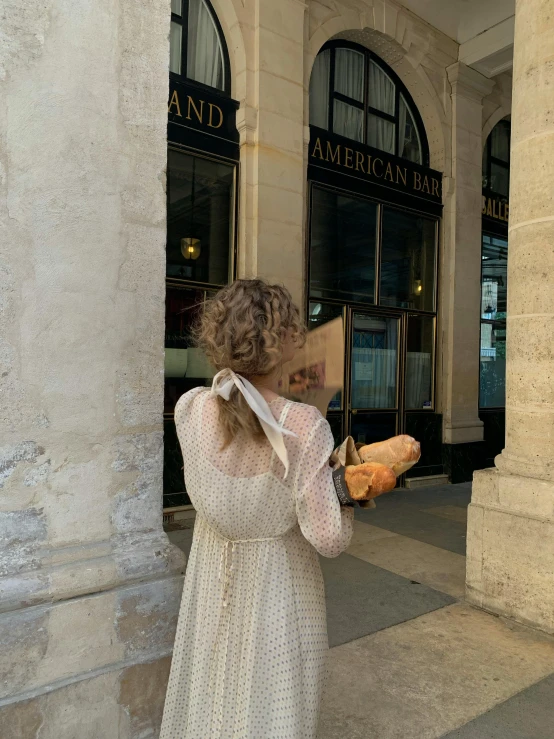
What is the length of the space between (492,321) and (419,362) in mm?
1995

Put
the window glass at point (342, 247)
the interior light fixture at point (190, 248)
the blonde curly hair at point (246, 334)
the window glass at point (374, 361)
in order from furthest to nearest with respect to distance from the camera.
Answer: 1. the window glass at point (374, 361)
2. the window glass at point (342, 247)
3. the interior light fixture at point (190, 248)
4. the blonde curly hair at point (246, 334)

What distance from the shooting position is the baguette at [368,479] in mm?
1408

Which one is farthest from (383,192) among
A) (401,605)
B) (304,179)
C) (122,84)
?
(122,84)

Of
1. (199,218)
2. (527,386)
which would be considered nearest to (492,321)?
(199,218)

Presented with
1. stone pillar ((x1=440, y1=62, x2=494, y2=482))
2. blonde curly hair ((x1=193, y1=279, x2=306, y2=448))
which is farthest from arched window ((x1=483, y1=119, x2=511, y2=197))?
blonde curly hair ((x1=193, y1=279, x2=306, y2=448))

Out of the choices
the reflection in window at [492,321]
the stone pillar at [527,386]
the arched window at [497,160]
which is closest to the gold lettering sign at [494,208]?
the arched window at [497,160]

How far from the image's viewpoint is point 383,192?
8.55 m

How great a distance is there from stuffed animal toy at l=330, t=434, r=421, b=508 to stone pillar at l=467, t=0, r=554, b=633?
2.84 metres

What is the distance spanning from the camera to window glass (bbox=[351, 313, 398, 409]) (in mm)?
8469

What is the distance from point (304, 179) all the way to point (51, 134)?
5.63m

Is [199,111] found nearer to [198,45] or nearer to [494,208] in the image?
[198,45]

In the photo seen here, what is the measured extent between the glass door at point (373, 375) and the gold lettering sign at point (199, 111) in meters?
3.24

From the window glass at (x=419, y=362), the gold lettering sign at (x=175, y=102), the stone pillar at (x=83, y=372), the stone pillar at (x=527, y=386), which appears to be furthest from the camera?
the window glass at (x=419, y=362)

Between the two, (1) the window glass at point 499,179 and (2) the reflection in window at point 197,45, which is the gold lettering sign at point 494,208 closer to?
(1) the window glass at point 499,179
